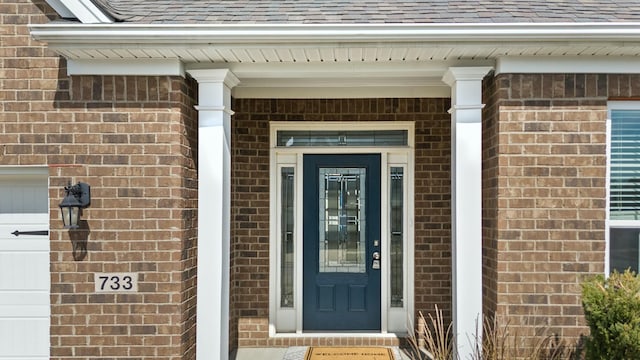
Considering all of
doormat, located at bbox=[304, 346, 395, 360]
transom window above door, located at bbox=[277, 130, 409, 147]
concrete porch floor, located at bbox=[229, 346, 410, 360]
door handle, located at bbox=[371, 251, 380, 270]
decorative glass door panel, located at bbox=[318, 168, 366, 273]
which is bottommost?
concrete porch floor, located at bbox=[229, 346, 410, 360]

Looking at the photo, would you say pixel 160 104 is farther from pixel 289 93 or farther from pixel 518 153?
pixel 518 153

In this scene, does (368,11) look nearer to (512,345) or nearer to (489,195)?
(489,195)

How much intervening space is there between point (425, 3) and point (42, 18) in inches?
134

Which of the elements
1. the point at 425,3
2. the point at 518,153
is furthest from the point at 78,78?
the point at 518,153

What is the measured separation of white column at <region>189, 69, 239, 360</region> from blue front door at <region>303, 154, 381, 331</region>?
190 cm

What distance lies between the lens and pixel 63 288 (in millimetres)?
4594

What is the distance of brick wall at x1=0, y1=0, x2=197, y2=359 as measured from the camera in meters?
4.59

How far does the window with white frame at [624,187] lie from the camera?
4668 millimetres

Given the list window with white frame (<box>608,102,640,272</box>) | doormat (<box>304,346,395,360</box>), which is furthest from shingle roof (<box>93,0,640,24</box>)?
doormat (<box>304,346,395,360</box>)

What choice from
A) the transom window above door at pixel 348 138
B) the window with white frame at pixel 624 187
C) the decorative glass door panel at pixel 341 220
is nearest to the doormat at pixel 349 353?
the decorative glass door panel at pixel 341 220

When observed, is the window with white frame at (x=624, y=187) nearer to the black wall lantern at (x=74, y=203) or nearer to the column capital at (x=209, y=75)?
the column capital at (x=209, y=75)

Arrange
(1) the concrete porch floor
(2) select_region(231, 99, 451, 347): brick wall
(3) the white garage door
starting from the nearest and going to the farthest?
(3) the white garage door, (1) the concrete porch floor, (2) select_region(231, 99, 451, 347): brick wall

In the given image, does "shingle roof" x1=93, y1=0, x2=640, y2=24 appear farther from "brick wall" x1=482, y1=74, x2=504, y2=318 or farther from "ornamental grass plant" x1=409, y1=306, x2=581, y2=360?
"ornamental grass plant" x1=409, y1=306, x2=581, y2=360

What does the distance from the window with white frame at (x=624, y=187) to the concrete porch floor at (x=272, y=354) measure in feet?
8.23
